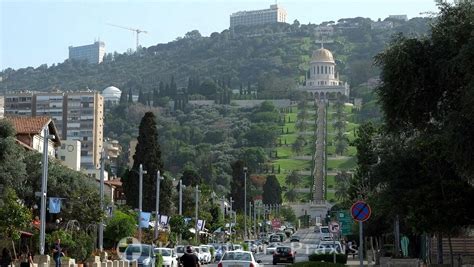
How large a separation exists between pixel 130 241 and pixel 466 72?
40.7m

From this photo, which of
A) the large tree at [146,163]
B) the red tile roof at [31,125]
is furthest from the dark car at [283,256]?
the red tile roof at [31,125]

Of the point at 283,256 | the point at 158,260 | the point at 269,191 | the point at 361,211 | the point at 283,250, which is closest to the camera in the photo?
the point at 361,211

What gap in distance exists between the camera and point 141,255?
4544cm

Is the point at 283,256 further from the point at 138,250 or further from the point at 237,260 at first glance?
the point at 237,260

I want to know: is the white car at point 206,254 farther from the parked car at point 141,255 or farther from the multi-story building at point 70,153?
the multi-story building at point 70,153

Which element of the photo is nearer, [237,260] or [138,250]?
[237,260]

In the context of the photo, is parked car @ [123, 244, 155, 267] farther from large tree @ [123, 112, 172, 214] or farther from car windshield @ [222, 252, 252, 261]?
large tree @ [123, 112, 172, 214]

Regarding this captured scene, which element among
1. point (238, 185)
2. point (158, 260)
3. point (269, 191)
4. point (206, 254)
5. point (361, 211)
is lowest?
point (206, 254)

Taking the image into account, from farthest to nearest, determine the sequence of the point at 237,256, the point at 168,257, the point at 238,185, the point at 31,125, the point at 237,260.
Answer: the point at 238,185
the point at 31,125
the point at 168,257
the point at 237,256
the point at 237,260

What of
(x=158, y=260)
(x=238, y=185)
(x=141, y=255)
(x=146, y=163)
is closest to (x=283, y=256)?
(x=158, y=260)

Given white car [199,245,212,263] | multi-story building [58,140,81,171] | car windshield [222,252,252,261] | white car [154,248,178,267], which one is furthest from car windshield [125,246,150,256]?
multi-story building [58,140,81,171]

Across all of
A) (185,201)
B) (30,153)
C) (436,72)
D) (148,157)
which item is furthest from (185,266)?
(185,201)

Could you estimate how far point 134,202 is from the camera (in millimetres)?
78938

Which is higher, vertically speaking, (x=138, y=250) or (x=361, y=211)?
(x=361, y=211)
